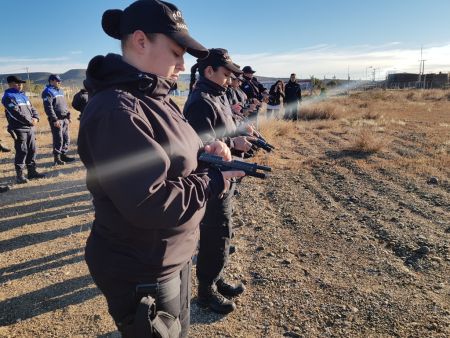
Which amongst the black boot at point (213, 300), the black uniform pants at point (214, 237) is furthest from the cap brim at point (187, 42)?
the black boot at point (213, 300)

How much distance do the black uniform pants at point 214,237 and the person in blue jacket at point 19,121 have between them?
585 centimetres

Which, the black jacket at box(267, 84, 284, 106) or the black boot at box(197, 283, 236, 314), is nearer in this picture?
the black boot at box(197, 283, 236, 314)

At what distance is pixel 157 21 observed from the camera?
1473mm

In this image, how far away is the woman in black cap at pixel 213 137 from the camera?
2.78m

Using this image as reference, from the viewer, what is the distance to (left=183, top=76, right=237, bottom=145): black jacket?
2756 mm

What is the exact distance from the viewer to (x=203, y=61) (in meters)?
3.06

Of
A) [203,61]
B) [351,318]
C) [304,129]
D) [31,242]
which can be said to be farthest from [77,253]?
[304,129]

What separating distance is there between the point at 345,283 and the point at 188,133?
275 cm

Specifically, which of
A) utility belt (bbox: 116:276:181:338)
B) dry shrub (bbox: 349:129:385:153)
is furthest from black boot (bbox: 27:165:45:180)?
dry shrub (bbox: 349:129:385:153)

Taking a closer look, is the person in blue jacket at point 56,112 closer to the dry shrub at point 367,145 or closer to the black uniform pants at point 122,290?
the dry shrub at point 367,145

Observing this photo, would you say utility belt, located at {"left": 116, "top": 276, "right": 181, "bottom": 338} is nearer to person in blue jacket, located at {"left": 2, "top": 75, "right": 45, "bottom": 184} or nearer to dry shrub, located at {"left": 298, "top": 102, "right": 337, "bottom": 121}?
person in blue jacket, located at {"left": 2, "top": 75, "right": 45, "bottom": 184}

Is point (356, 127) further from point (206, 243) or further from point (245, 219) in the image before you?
point (206, 243)

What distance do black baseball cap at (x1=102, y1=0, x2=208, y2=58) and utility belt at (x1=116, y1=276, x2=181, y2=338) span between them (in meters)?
1.06

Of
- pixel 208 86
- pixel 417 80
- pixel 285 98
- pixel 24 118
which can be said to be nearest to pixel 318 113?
pixel 285 98
